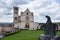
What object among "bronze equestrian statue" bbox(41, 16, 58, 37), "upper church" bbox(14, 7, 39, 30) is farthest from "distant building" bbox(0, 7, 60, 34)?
"bronze equestrian statue" bbox(41, 16, 58, 37)

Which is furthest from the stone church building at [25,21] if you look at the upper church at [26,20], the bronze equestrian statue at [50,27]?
the bronze equestrian statue at [50,27]

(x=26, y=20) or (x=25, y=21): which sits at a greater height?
(x=26, y=20)

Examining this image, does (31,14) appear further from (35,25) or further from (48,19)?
(48,19)

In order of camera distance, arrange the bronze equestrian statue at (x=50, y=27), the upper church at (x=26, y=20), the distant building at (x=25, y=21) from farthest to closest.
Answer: the upper church at (x=26, y=20), the distant building at (x=25, y=21), the bronze equestrian statue at (x=50, y=27)

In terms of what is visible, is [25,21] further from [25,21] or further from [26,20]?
[26,20]

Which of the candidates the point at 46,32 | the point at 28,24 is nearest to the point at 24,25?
the point at 28,24

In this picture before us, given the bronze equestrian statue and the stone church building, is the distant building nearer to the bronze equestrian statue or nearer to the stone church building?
the stone church building

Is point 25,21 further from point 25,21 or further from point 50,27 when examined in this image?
point 50,27

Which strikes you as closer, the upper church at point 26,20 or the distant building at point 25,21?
the distant building at point 25,21

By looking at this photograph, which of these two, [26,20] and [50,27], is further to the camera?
[26,20]

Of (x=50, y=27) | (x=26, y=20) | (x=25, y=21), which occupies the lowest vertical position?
(x=25, y=21)

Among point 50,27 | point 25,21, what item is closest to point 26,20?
point 25,21

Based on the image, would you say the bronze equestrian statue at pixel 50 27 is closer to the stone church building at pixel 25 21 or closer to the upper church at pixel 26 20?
the stone church building at pixel 25 21

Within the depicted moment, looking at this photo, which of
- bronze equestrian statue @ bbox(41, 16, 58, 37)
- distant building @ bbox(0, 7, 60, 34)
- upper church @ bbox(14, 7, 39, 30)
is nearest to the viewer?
bronze equestrian statue @ bbox(41, 16, 58, 37)
